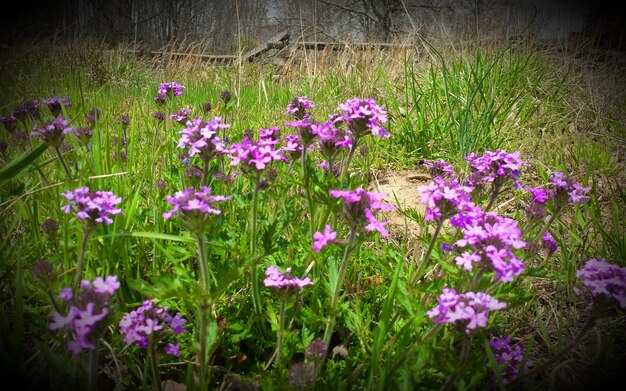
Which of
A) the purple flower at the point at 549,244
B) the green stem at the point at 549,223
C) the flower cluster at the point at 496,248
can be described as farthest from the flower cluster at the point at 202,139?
the purple flower at the point at 549,244

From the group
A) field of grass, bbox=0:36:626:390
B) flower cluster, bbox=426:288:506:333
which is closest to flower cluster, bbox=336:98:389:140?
field of grass, bbox=0:36:626:390

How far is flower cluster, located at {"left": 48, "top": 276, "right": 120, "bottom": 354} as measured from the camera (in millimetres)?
887

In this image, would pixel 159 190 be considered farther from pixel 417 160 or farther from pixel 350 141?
pixel 417 160

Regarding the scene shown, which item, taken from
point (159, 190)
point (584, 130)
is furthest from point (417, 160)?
point (159, 190)

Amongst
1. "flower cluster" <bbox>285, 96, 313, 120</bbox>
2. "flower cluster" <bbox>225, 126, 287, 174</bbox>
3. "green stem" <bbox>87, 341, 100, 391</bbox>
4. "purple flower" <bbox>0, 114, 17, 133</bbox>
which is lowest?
"green stem" <bbox>87, 341, 100, 391</bbox>

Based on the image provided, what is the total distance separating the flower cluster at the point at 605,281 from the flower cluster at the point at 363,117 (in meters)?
0.86

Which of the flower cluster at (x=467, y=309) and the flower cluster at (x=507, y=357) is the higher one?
the flower cluster at (x=467, y=309)

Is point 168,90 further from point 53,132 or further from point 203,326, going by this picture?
point 203,326

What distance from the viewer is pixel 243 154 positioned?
141cm

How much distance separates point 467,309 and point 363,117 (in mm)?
851

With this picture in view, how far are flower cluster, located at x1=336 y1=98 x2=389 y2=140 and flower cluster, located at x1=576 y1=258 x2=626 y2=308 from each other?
0.86 metres

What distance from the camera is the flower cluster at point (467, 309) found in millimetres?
1091

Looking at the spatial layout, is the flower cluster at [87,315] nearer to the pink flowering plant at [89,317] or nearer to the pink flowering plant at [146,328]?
the pink flowering plant at [89,317]

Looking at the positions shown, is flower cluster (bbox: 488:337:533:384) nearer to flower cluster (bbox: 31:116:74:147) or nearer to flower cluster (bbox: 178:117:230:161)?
flower cluster (bbox: 178:117:230:161)
